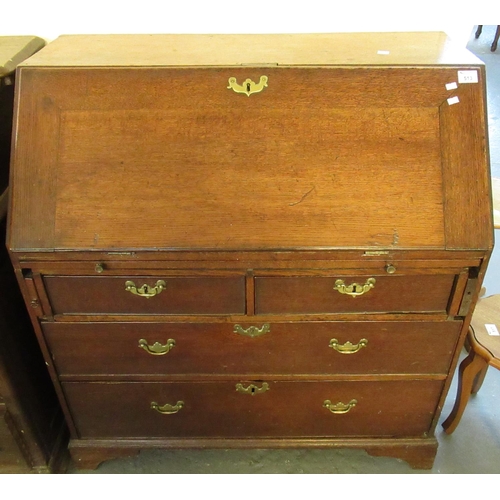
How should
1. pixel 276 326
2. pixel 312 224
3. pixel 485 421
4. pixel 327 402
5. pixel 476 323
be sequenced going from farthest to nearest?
1. pixel 485 421
2. pixel 476 323
3. pixel 327 402
4. pixel 276 326
5. pixel 312 224

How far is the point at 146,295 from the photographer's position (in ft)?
3.75

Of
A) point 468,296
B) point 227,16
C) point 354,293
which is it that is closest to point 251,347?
point 354,293

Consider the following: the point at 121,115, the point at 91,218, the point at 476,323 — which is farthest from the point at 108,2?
the point at 476,323

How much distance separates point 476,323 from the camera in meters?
1.59

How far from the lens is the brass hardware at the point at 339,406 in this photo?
1390 millimetres

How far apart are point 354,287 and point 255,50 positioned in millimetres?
692

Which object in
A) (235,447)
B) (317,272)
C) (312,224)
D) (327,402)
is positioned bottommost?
(235,447)

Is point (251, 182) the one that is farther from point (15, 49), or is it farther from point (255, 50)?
point (15, 49)

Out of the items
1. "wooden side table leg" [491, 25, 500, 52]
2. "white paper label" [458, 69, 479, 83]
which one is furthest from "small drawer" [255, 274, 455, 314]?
"wooden side table leg" [491, 25, 500, 52]

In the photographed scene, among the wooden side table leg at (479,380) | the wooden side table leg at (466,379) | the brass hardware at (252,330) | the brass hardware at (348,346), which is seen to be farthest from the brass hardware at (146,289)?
the wooden side table leg at (479,380)

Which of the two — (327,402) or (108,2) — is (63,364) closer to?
(327,402)

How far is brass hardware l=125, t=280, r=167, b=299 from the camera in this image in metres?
1.13

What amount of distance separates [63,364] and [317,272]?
0.77 metres

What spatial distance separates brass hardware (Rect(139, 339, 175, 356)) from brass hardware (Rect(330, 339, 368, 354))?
1.47 ft
